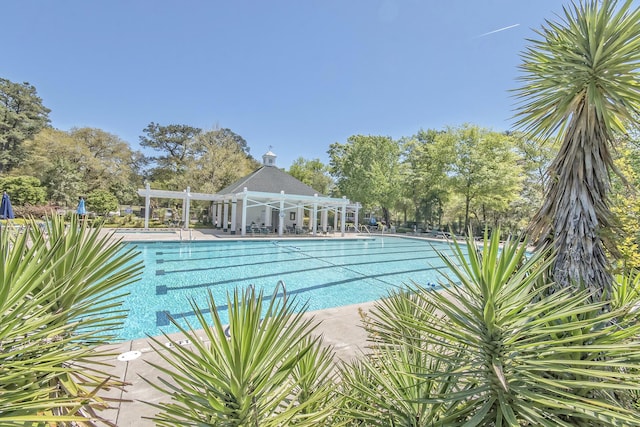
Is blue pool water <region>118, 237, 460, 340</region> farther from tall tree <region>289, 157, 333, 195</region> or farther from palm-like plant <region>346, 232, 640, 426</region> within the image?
tall tree <region>289, 157, 333, 195</region>

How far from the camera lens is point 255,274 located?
1167 cm

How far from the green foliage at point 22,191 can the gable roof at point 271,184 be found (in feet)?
51.8

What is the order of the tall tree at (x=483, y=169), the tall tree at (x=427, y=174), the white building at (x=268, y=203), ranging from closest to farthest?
the white building at (x=268, y=203), the tall tree at (x=483, y=169), the tall tree at (x=427, y=174)

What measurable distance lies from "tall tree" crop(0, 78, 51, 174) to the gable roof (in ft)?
103

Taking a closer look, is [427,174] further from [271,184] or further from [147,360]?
[147,360]

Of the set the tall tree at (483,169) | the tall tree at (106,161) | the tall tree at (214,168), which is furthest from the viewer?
the tall tree at (214,168)

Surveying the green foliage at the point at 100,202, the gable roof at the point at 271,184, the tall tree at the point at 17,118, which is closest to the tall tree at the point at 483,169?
the gable roof at the point at 271,184

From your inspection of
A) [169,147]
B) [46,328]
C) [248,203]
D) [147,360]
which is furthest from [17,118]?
[46,328]

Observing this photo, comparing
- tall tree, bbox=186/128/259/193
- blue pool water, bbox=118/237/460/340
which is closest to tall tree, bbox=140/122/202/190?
tall tree, bbox=186/128/259/193

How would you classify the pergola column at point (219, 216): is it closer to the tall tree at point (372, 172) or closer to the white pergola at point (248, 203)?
the white pergola at point (248, 203)

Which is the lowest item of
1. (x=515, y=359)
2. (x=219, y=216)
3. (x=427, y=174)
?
(x=515, y=359)

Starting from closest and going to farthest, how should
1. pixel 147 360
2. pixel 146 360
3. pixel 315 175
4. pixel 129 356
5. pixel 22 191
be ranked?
1. pixel 146 360
2. pixel 147 360
3. pixel 129 356
4. pixel 22 191
5. pixel 315 175

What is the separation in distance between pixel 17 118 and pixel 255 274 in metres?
48.7

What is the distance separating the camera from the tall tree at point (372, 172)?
33.8 m
